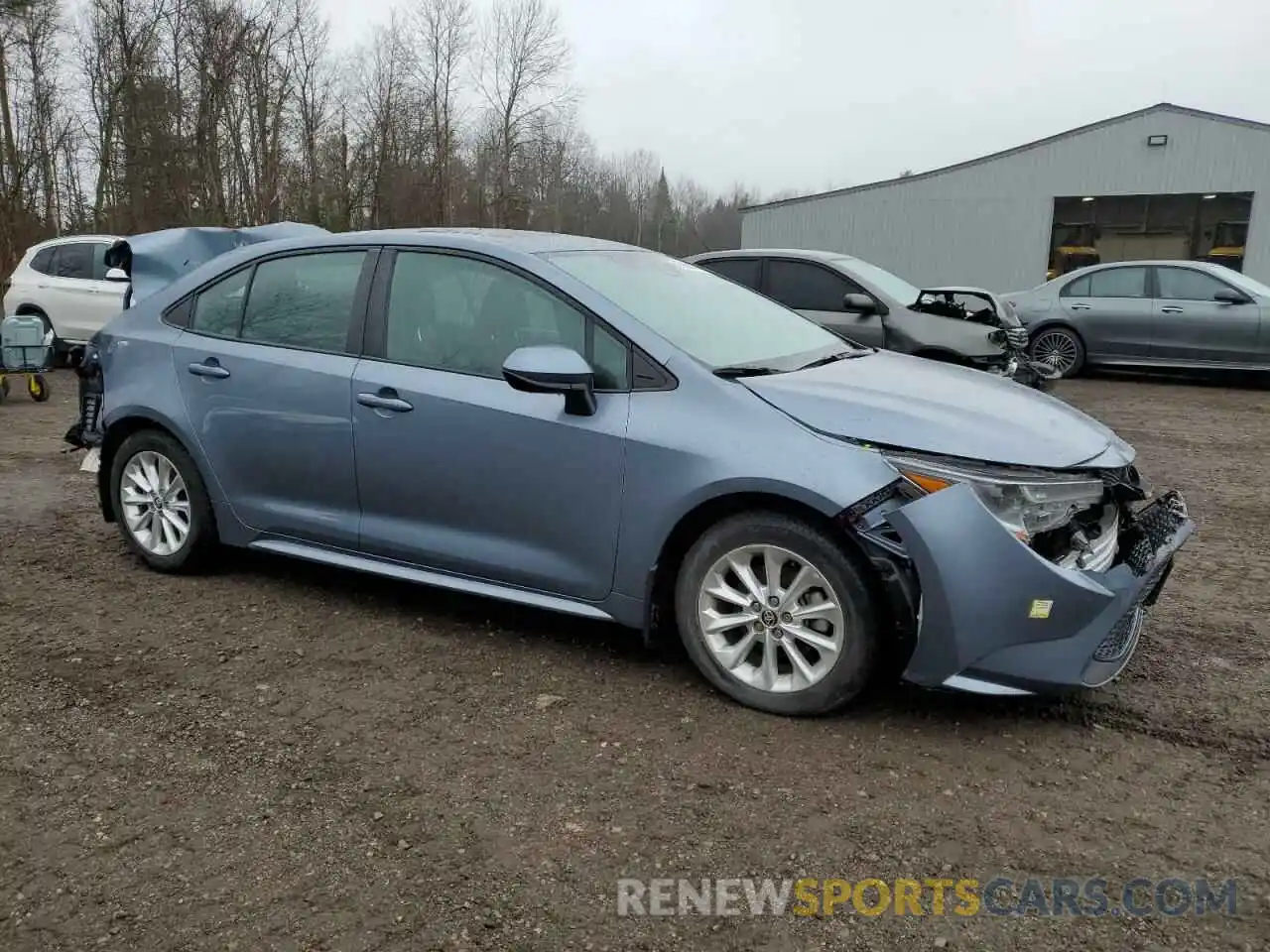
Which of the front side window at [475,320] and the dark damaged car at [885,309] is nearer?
the front side window at [475,320]

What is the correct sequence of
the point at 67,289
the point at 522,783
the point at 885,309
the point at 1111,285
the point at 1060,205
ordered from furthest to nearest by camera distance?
1. the point at 1060,205
2. the point at 1111,285
3. the point at 67,289
4. the point at 885,309
5. the point at 522,783

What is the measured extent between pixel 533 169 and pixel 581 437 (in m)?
43.9

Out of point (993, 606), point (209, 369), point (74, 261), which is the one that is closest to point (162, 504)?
point (209, 369)

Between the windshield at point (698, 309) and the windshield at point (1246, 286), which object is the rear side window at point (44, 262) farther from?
the windshield at point (1246, 286)

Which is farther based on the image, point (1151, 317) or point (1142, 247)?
point (1142, 247)

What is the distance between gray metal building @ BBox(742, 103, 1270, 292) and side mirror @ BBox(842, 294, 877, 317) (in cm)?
1786

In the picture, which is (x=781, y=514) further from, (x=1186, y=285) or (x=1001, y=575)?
(x=1186, y=285)

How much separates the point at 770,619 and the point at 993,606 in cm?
70

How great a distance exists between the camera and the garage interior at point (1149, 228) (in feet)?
76.0

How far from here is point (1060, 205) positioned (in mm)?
24828

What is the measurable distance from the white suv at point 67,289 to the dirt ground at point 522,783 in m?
9.55

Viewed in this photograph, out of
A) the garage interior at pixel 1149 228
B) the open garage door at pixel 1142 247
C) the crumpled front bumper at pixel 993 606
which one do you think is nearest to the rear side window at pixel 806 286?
the crumpled front bumper at pixel 993 606

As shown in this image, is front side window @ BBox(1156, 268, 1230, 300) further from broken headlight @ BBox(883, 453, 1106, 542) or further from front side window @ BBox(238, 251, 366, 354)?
front side window @ BBox(238, 251, 366, 354)

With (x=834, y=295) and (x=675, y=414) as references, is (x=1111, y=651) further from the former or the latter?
(x=834, y=295)
